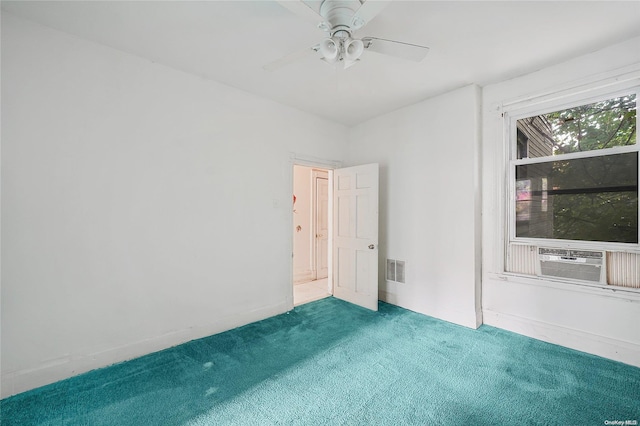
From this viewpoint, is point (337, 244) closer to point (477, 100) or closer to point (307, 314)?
point (307, 314)

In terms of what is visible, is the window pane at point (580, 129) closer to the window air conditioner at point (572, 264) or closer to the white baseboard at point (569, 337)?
the window air conditioner at point (572, 264)

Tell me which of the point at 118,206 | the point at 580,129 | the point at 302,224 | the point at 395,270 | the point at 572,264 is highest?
the point at 580,129

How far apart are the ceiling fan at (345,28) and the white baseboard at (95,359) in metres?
2.64

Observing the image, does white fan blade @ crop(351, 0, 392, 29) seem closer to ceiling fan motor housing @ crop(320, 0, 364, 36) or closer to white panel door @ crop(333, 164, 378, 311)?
ceiling fan motor housing @ crop(320, 0, 364, 36)

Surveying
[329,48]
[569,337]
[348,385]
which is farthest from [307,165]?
[569,337]

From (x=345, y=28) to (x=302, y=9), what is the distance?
0.34 metres

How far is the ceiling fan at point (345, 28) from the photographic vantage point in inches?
57.7

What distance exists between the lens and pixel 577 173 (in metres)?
2.56

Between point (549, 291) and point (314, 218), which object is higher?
point (314, 218)

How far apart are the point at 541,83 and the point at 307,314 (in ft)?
11.8

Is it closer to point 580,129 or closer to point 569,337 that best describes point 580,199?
point 580,129

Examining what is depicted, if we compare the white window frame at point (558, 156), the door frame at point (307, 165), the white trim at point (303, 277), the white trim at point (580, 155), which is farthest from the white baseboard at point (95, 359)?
the white trim at point (580, 155)

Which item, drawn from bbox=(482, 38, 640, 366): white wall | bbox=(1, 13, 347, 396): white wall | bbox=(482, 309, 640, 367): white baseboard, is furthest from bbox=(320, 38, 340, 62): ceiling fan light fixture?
bbox=(482, 309, 640, 367): white baseboard

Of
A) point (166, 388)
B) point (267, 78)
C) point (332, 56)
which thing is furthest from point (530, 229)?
point (166, 388)
